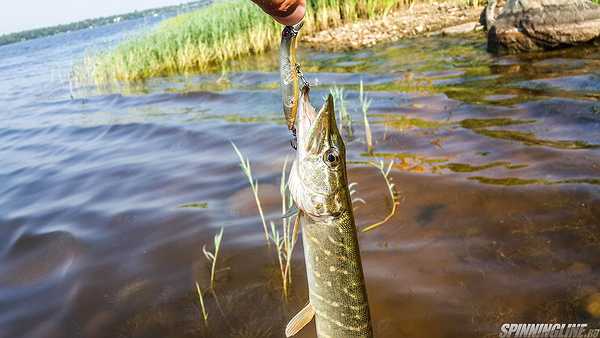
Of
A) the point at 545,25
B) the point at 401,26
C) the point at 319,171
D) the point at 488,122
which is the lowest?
the point at 488,122

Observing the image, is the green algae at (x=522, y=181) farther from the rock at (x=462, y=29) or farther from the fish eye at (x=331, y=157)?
the rock at (x=462, y=29)

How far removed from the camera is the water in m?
3.45

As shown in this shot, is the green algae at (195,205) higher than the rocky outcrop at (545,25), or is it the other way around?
the rocky outcrop at (545,25)

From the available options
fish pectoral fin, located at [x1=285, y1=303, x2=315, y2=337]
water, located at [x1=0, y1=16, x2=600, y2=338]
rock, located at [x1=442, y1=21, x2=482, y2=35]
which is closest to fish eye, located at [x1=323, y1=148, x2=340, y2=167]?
fish pectoral fin, located at [x1=285, y1=303, x2=315, y2=337]

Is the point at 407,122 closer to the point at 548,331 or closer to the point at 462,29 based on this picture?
the point at 548,331

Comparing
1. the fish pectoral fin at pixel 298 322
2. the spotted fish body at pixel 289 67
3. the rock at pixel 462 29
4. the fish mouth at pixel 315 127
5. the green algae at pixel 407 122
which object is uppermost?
the spotted fish body at pixel 289 67

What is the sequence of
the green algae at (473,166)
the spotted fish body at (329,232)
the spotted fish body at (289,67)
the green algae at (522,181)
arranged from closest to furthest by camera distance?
the spotted fish body at (289,67) → the spotted fish body at (329,232) → the green algae at (522,181) → the green algae at (473,166)

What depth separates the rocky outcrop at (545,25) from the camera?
9609 mm

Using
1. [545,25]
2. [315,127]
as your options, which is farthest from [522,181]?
[545,25]

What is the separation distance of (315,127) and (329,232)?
1.68ft

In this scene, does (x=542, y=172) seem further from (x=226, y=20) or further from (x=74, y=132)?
(x=226, y=20)

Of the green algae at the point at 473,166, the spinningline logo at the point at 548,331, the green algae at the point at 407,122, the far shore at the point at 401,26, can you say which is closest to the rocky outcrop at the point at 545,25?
the far shore at the point at 401,26

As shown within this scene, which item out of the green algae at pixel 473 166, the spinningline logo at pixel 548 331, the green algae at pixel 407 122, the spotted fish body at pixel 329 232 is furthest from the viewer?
the green algae at pixel 407 122

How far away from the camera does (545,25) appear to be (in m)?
9.90
